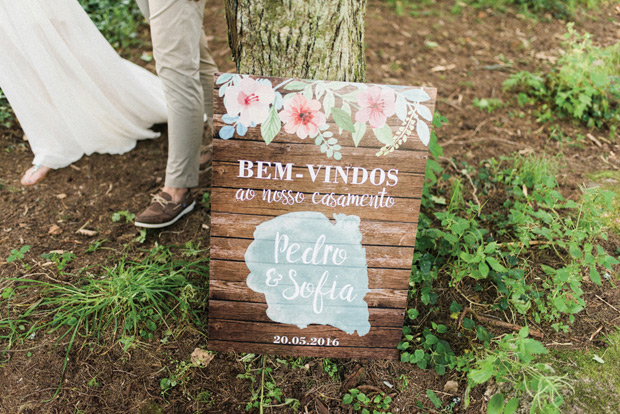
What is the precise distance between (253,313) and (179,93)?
1.18 meters

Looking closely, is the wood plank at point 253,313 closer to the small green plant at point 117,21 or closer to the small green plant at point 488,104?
the small green plant at point 488,104

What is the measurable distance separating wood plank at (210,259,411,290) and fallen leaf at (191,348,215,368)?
0.37 m

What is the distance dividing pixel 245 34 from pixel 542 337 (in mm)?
1733

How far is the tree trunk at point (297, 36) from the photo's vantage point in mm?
1684

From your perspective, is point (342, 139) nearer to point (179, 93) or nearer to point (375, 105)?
point (375, 105)

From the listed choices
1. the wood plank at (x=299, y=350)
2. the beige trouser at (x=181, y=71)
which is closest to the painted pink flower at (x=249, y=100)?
the beige trouser at (x=181, y=71)

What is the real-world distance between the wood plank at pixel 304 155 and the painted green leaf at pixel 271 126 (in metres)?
0.03

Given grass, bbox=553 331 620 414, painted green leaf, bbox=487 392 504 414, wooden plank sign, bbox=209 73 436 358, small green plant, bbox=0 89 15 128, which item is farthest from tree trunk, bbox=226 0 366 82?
small green plant, bbox=0 89 15 128

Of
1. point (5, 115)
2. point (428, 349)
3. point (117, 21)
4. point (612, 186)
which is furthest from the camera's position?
point (117, 21)

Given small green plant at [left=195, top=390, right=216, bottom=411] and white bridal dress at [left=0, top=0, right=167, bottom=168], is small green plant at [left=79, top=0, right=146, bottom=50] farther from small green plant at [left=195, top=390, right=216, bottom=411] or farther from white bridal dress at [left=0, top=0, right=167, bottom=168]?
small green plant at [left=195, top=390, right=216, bottom=411]

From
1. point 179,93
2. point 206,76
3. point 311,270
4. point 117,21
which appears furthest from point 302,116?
point 117,21

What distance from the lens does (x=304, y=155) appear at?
5.32 ft

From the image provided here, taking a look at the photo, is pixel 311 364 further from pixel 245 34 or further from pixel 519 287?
pixel 245 34

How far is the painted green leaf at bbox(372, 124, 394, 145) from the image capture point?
1606mm
